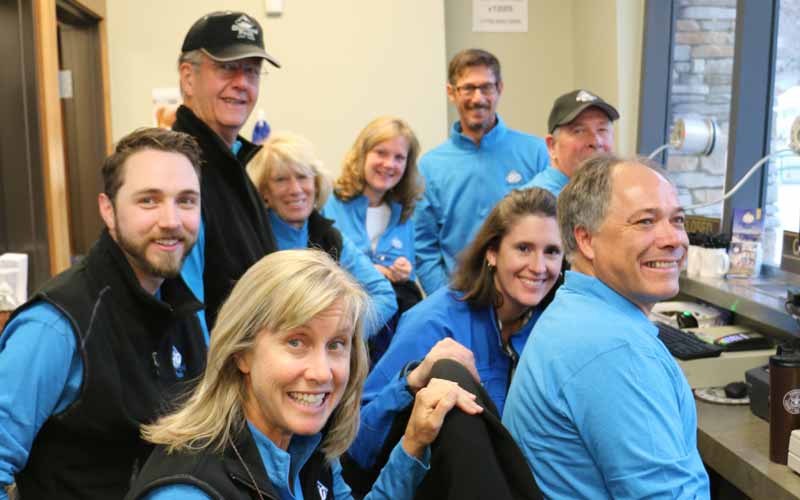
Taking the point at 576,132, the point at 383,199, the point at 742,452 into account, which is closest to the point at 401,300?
the point at 383,199

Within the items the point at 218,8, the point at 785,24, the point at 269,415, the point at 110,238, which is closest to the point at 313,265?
the point at 269,415

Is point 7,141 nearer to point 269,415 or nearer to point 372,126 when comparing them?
point 372,126

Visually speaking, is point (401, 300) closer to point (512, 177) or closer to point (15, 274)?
→ point (512, 177)

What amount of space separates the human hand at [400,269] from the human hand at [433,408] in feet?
5.84

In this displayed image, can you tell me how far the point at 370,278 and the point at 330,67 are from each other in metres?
1.74

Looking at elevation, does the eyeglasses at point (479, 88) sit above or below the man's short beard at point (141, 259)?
above

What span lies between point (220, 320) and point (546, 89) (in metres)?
3.81

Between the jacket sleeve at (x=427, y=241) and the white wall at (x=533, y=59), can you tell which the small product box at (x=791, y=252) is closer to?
the jacket sleeve at (x=427, y=241)

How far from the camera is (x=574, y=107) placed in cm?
273

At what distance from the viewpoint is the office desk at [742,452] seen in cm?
166

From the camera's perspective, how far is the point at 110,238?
5.01ft

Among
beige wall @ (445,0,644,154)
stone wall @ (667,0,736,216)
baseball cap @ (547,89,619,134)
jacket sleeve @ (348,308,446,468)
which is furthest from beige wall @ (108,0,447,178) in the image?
jacket sleeve @ (348,308,446,468)

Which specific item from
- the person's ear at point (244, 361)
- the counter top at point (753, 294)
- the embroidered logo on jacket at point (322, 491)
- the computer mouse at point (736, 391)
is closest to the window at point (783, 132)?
the counter top at point (753, 294)

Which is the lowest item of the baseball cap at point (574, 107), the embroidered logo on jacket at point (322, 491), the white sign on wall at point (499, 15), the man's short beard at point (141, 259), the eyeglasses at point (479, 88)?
the embroidered logo on jacket at point (322, 491)
